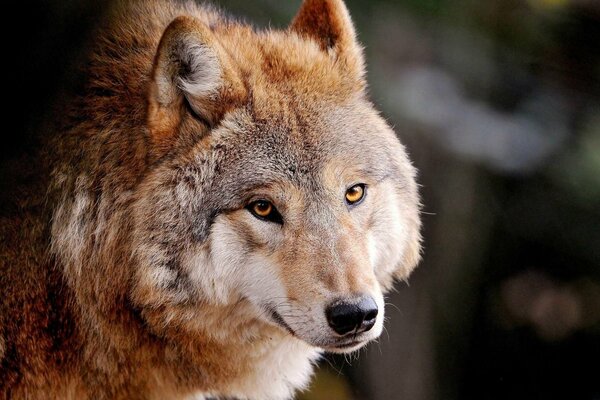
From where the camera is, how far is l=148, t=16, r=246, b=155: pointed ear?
3924 mm

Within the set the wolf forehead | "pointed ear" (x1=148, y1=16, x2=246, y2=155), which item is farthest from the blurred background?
"pointed ear" (x1=148, y1=16, x2=246, y2=155)

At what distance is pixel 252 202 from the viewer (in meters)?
4.01

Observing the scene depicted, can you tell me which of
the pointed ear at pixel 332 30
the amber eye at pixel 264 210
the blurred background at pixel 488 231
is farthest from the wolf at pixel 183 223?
the blurred background at pixel 488 231

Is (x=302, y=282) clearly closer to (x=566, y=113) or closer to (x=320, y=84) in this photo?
(x=320, y=84)

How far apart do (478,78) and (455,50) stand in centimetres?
55

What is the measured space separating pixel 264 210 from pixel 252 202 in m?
0.07

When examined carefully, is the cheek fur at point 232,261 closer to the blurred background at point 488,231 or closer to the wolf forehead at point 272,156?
the wolf forehead at point 272,156

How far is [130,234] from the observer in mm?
4074

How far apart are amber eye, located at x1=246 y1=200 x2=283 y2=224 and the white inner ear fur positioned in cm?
59

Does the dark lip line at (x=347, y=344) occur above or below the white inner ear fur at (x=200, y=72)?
below

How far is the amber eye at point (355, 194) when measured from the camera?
4188 mm

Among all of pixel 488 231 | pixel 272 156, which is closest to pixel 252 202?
pixel 272 156

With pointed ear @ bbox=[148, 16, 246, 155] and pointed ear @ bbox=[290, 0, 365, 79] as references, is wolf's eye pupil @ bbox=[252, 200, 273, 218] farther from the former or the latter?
pointed ear @ bbox=[290, 0, 365, 79]

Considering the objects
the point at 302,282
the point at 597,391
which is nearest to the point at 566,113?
the point at 597,391
